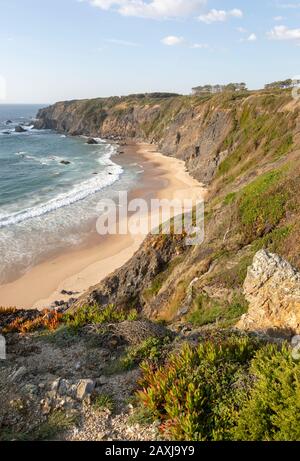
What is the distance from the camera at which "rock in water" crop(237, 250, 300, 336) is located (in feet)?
34.5

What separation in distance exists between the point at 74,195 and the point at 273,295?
131 ft

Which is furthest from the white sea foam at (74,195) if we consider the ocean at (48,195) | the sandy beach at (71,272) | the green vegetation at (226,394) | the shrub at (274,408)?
the shrub at (274,408)

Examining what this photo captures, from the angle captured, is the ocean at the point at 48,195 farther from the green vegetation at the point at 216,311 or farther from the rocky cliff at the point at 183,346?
the green vegetation at the point at 216,311

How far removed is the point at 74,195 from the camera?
4784cm

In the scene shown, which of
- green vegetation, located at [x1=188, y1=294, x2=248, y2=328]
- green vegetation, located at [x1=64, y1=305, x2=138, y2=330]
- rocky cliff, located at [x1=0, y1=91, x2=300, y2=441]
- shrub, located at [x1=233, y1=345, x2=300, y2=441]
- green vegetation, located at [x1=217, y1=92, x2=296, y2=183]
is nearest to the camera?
shrub, located at [x1=233, y1=345, x2=300, y2=441]

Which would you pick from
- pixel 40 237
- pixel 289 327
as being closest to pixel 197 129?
pixel 40 237

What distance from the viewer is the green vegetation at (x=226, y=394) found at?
6.06 m

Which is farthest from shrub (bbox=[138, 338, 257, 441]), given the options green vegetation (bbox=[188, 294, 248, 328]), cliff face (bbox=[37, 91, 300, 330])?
green vegetation (bbox=[188, 294, 248, 328])

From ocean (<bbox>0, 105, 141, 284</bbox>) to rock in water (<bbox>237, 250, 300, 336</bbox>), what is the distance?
2060 centimetres

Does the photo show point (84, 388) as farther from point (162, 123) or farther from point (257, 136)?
point (162, 123)

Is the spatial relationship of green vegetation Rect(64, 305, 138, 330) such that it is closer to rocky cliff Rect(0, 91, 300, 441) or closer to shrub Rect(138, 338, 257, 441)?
rocky cliff Rect(0, 91, 300, 441)

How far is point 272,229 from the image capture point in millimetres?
16750

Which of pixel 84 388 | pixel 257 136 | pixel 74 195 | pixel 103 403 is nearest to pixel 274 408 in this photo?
pixel 103 403

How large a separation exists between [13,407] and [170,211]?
33.7 metres
